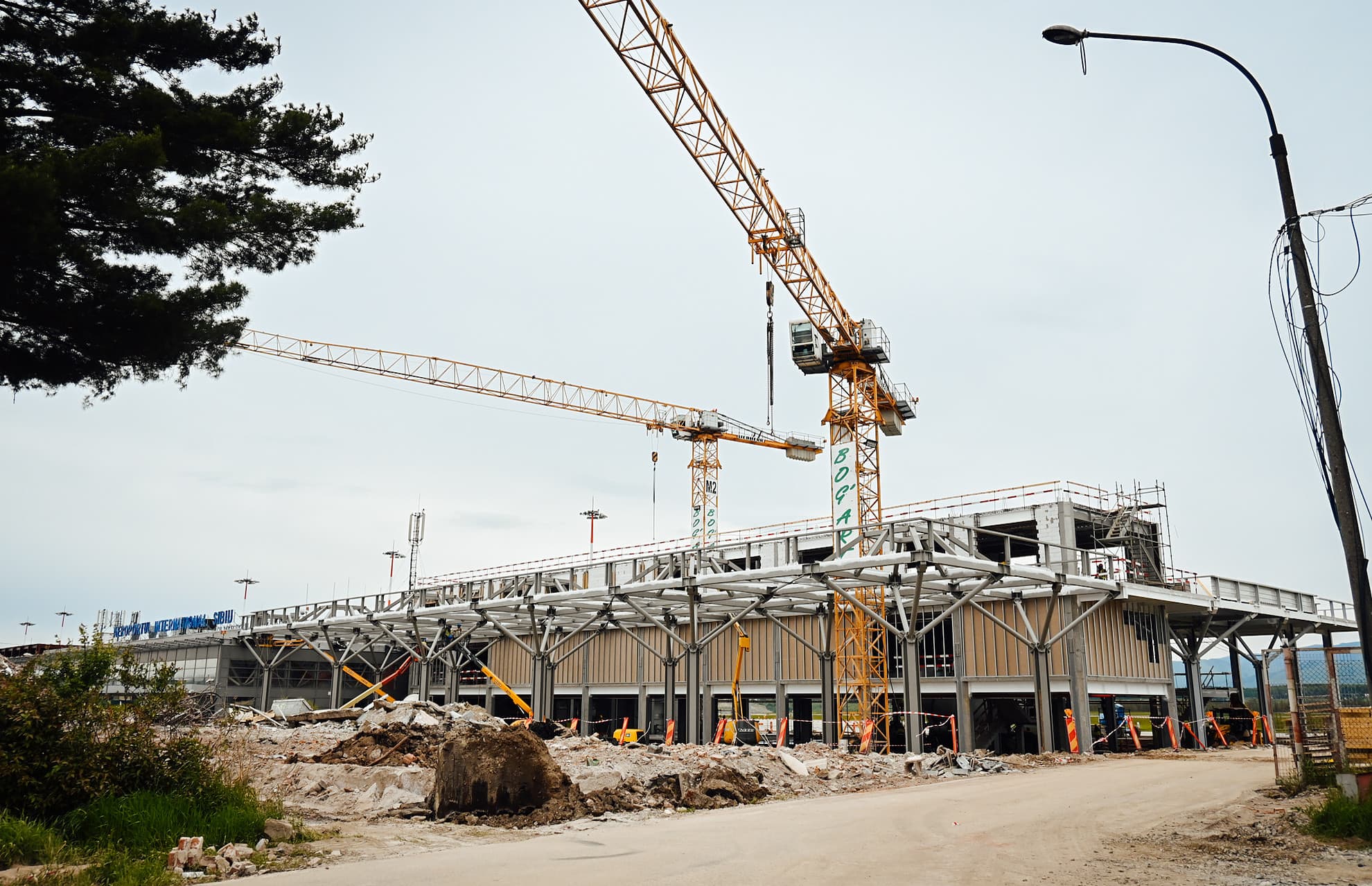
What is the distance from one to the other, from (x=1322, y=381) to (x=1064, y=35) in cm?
526

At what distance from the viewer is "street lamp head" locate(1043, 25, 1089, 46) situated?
1221 centimetres

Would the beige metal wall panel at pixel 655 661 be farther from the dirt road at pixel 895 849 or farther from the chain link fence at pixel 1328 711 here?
the chain link fence at pixel 1328 711

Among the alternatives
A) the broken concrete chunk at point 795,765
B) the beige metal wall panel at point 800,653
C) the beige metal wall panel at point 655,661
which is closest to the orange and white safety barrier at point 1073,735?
the beige metal wall panel at point 800,653

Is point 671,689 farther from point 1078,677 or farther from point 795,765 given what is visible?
point 795,765

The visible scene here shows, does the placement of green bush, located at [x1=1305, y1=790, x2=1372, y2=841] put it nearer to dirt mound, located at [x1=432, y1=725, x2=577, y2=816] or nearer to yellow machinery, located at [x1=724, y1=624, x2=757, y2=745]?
dirt mound, located at [x1=432, y1=725, x2=577, y2=816]

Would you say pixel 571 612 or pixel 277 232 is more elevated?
pixel 277 232

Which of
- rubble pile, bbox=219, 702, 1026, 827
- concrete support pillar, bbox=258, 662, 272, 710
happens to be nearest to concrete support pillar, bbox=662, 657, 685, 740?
rubble pile, bbox=219, 702, 1026, 827

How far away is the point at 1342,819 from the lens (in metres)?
12.1

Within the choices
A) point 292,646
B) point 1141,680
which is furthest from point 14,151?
point 292,646

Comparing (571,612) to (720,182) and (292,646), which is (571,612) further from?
(292,646)

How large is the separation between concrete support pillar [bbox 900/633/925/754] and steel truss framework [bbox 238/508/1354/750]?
74 millimetres

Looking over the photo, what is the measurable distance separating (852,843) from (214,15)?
47.8 ft

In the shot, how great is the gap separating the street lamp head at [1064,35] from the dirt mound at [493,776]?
13.2 meters

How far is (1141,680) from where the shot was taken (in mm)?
36812
